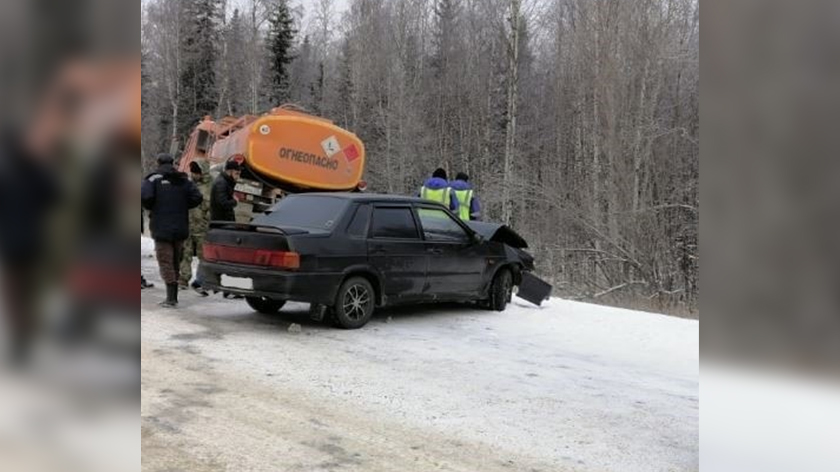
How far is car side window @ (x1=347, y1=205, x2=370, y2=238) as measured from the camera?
840cm

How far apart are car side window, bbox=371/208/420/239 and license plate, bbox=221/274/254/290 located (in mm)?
1551

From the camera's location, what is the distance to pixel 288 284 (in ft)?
25.3

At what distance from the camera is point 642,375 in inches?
279

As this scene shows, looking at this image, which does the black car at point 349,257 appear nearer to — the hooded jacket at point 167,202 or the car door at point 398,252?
the car door at point 398,252

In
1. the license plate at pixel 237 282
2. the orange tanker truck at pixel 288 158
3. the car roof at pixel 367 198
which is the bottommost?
the license plate at pixel 237 282

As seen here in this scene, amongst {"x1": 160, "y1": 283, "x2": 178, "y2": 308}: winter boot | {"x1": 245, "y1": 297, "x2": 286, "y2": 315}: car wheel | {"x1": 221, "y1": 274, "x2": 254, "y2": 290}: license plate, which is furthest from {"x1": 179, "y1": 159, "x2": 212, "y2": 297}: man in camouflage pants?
{"x1": 221, "y1": 274, "x2": 254, "y2": 290}: license plate

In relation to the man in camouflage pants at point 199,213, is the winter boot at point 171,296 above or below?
below

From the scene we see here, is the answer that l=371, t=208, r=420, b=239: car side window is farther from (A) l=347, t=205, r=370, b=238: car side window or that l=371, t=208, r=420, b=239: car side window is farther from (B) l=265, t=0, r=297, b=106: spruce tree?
(B) l=265, t=0, r=297, b=106: spruce tree

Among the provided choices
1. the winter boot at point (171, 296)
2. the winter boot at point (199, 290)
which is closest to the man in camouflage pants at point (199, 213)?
the winter boot at point (199, 290)

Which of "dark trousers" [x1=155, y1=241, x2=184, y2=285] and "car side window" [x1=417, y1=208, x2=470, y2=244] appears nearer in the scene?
"dark trousers" [x1=155, y1=241, x2=184, y2=285]

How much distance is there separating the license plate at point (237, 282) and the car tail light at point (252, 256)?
0.62 ft

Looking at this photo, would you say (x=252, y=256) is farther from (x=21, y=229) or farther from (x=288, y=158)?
(x=21, y=229)

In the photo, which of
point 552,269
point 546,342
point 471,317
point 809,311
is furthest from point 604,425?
point 552,269

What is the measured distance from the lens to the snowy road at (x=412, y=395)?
4504mm
